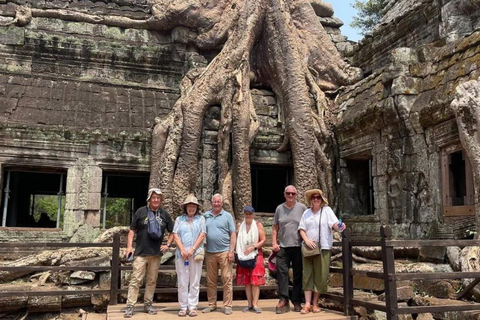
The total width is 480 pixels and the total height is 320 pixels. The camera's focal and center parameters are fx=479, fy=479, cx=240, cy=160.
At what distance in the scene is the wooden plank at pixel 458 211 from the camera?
20.4 feet

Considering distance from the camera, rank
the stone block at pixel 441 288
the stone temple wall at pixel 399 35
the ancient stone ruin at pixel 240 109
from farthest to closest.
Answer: the stone temple wall at pixel 399 35, the ancient stone ruin at pixel 240 109, the stone block at pixel 441 288

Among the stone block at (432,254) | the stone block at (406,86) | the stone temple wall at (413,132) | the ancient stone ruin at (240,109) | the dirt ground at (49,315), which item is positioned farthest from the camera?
the stone block at (406,86)

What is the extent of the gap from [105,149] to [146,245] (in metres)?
3.82

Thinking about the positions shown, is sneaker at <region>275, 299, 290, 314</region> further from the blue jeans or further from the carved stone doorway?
the carved stone doorway

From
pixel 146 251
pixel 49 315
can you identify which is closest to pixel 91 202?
pixel 49 315

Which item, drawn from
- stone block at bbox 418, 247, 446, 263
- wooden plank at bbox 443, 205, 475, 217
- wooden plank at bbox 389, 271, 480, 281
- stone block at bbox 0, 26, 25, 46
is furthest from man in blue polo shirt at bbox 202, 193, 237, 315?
stone block at bbox 0, 26, 25, 46

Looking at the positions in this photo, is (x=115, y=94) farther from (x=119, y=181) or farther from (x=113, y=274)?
(x=113, y=274)

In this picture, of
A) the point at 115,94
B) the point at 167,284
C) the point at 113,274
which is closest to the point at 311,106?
the point at 115,94

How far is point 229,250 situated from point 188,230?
0.48 m

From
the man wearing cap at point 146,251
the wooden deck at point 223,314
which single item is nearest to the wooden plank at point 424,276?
the wooden deck at point 223,314

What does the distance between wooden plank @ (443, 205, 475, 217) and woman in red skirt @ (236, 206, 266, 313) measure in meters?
3.01

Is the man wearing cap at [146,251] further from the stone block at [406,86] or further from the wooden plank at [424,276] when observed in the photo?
the stone block at [406,86]

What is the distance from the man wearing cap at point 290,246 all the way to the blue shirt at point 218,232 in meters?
0.50

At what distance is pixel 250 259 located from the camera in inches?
195
